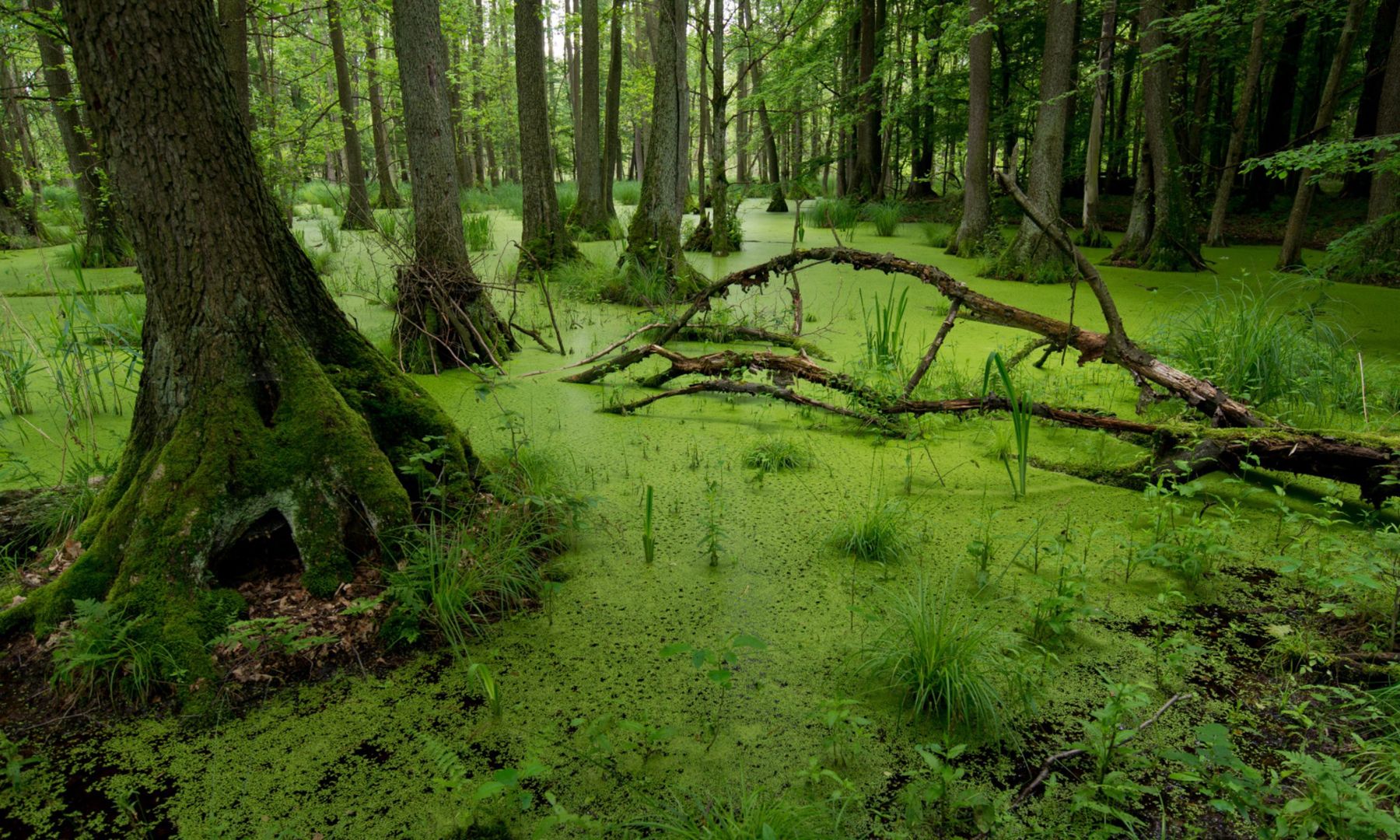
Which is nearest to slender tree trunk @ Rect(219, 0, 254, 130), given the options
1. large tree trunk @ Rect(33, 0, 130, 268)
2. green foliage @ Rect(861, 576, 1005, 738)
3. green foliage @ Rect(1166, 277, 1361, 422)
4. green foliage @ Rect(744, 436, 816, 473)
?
large tree trunk @ Rect(33, 0, 130, 268)

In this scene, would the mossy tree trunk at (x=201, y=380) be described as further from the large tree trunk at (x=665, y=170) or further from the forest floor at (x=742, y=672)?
the large tree trunk at (x=665, y=170)

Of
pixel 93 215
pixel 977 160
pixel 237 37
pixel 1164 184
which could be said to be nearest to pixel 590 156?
pixel 237 37

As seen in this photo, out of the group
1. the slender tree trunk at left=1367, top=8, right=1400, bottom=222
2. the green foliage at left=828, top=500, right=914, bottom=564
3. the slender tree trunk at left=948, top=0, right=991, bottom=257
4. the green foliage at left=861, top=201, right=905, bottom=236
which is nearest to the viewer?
the green foliage at left=828, top=500, right=914, bottom=564

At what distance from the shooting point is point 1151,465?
2797mm

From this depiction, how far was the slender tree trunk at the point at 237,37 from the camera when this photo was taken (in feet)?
16.6

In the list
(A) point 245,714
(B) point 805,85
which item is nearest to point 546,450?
(A) point 245,714

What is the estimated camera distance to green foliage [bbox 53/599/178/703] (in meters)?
1.64

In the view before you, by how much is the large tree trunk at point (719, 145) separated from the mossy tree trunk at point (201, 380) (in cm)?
462

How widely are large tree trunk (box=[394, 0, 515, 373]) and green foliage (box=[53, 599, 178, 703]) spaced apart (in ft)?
8.18

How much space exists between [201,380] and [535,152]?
5636 mm

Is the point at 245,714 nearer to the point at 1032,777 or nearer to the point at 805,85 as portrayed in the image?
the point at 1032,777

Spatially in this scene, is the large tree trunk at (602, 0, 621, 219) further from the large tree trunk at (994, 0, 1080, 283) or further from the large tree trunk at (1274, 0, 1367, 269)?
the large tree trunk at (1274, 0, 1367, 269)

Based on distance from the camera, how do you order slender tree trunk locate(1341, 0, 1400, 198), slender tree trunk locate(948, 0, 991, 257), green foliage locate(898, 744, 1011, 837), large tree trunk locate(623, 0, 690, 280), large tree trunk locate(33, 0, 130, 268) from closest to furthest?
green foliage locate(898, 744, 1011, 837)
large tree trunk locate(623, 0, 690, 280)
large tree trunk locate(33, 0, 130, 268)
slender tree trunk locate(1341, 0, 1400, 198)
slender tree trunk locate(948, 0, 991, 257)

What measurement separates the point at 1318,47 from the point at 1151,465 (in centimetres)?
1442
